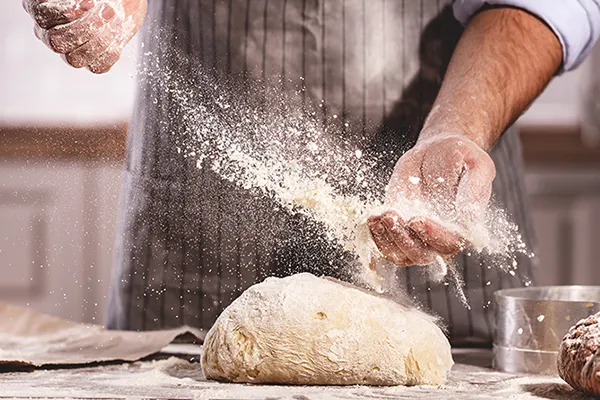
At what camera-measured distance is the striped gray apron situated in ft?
4.17

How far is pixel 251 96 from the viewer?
4.20 feet

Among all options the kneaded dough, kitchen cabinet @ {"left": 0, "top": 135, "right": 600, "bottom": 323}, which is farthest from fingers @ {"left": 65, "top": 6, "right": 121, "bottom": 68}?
kitchen cabinet @ {"left": 0, "top": 135, "right": 600, "bottom": 323}

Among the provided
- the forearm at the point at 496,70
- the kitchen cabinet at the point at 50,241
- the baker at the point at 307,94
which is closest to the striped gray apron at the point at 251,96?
the baker at the point at 307,94

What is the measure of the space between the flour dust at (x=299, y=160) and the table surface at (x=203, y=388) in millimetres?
136

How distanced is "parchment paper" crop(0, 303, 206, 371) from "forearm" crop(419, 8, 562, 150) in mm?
468

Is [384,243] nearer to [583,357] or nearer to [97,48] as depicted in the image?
[583,357]

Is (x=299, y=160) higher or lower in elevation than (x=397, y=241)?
higher

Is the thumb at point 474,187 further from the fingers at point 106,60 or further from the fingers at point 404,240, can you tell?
the fingers at point 106,60

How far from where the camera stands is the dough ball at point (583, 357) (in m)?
0.77

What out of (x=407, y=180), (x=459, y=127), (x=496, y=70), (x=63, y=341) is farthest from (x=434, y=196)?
(x=63, y=341)


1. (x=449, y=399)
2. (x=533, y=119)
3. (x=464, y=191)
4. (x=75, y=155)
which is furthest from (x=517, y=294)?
(x=533, y=119)

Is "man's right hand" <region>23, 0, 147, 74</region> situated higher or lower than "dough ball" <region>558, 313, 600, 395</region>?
higher

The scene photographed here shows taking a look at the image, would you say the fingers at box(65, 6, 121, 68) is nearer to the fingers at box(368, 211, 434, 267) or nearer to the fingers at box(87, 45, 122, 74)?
the fingers at box(87, 45, 122, 74)

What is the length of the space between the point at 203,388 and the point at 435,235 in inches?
11.3
